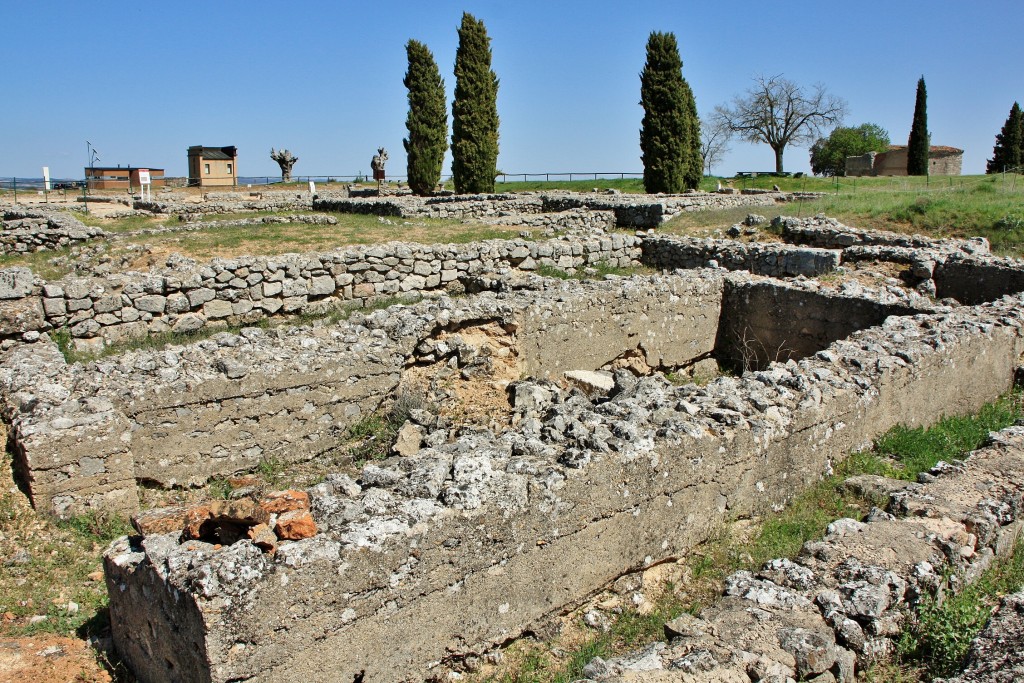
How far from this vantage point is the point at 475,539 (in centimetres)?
434

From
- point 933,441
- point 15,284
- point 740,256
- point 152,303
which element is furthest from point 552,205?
point 933,441

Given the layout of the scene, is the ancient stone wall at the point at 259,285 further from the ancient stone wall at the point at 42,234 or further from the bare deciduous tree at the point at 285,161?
the bare deciduous tree at the point at 285,161

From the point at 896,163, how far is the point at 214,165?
48400 millimetres

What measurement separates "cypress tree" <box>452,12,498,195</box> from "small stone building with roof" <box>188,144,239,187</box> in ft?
72.7

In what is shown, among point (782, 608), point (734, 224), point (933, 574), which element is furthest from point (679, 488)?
point (734, 224)

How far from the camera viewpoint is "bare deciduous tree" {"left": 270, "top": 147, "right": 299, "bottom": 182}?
53.6 metres

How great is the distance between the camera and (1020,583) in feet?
16.2

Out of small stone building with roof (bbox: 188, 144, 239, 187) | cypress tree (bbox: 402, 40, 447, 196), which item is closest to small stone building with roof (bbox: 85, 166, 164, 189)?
small stone building with roof (bbox: 188, 144, 239, 187)

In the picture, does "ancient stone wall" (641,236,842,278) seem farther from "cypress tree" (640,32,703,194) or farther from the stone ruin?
"cypress tree" (640,32,703,194)

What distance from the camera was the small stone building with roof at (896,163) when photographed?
179ft

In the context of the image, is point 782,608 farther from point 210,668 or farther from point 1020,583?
point 210,668

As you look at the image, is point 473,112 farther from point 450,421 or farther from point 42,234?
point 450,421

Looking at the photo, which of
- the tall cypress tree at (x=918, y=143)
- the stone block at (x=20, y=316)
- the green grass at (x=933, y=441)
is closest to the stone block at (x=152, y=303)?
the stone block at (x=20, y=316)

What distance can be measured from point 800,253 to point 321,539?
12.9 metres
